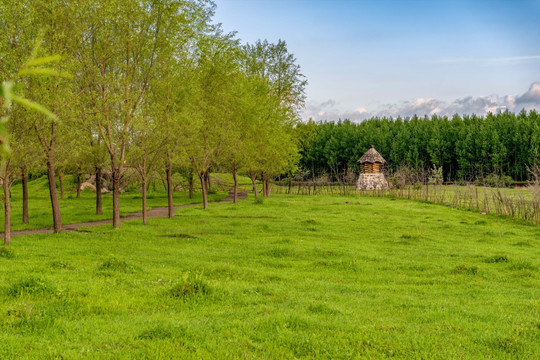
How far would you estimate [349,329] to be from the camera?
9383 mm

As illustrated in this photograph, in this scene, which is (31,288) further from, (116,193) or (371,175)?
(371,175)

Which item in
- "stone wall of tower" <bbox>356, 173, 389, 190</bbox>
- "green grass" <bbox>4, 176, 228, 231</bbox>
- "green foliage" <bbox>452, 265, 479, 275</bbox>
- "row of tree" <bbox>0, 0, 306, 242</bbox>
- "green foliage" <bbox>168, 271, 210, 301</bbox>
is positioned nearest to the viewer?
"green foliage" <bbox>168, 271, 210, 301</bbox>

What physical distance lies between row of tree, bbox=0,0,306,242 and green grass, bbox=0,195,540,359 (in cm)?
580

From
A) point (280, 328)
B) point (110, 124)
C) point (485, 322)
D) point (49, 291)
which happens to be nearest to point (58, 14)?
point (110, 124)

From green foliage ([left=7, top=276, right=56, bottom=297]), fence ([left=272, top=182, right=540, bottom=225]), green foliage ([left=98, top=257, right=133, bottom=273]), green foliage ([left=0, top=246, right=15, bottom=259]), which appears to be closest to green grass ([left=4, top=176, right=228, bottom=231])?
green foliage ([left=0, top=246, right=15, bottom=259])

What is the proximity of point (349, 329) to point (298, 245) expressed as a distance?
37.8 feet

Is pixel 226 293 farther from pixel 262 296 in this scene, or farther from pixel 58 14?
pixel 58 14

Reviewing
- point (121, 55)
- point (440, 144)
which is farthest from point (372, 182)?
point (121, 55)

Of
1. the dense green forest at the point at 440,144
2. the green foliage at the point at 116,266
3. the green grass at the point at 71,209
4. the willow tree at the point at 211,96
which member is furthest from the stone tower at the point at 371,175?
the green foliage at the point at 116,266

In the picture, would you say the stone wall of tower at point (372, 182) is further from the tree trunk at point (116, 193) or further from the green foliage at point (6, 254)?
the green foliage at point (6, 254)

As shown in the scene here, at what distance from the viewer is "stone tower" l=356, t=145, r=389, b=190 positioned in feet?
242

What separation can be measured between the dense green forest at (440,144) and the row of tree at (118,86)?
36.7m

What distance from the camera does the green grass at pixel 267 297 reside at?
8.41 metres

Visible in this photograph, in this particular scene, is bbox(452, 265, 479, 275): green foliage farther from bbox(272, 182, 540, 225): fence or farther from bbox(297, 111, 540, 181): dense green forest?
bbox(297, 111, 540, 181): dense green forest
